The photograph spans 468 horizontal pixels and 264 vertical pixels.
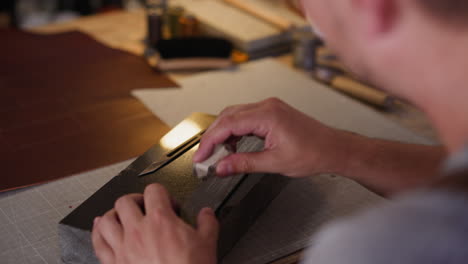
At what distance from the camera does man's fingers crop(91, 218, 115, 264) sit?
0.67 meters

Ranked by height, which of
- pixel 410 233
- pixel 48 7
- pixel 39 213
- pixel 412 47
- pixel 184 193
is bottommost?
pixel 48 7

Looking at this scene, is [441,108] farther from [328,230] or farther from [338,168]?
[338,168]

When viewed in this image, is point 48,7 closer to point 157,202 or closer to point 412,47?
point 157,202

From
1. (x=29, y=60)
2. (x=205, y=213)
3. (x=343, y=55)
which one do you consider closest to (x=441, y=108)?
(x=343, y=55)

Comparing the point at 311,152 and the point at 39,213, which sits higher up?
the point at 311,152

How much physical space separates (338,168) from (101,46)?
0.99 m

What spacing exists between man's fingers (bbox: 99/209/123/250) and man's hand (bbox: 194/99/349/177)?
189 mm

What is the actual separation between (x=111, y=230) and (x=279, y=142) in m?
0.29

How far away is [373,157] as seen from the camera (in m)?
0.88

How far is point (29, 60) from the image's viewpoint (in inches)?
58.4

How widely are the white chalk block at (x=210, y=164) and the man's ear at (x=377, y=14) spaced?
1.29 feet

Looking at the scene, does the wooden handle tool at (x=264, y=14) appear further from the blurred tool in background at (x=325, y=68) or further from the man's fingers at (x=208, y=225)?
the man's fingers at (x=208, y=225)

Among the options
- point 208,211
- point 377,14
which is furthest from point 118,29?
point 377,14

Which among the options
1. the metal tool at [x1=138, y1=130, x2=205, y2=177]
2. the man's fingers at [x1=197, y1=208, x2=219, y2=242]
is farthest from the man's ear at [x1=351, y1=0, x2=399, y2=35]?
the metal tool at [x1=138, y1=130, x2=205, y2=177]
